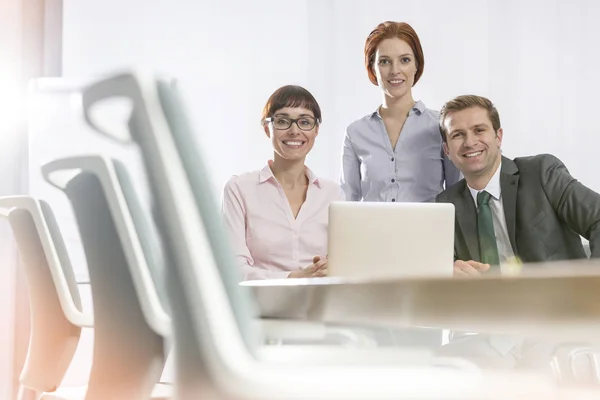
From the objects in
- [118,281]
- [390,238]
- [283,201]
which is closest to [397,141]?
[283,201]

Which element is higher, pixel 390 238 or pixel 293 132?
pixel 293 132

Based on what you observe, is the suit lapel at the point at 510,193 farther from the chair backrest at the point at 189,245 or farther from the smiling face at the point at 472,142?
the chair backrest at the point at 189,245

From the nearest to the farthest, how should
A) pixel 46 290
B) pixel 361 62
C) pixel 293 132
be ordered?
1. pixel 46 290
2. pixel 293 132
3. pixel 361 62

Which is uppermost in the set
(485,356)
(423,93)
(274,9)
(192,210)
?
(274,9)

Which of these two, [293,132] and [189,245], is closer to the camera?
[189,245]

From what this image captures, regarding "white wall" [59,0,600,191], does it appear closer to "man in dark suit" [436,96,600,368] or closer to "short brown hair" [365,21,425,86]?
"short brown hair" [365,21,425,86]

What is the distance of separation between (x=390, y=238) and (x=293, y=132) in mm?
1014

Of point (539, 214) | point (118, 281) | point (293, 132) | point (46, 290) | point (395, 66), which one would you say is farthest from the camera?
point (395, 66)

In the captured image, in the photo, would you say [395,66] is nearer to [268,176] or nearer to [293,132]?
[293,132]

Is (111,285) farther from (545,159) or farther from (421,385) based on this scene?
(545,159)

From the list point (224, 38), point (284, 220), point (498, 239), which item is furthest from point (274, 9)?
point (498, 239)

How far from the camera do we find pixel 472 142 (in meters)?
2.37

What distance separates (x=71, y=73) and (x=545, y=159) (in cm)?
217

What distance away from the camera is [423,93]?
4.11m
